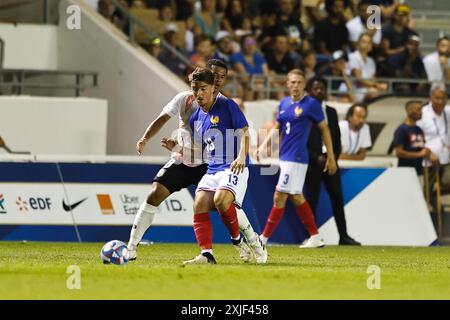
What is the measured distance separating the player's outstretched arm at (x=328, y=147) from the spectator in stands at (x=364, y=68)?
7.37 meters

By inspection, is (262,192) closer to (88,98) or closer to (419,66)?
(88,98)

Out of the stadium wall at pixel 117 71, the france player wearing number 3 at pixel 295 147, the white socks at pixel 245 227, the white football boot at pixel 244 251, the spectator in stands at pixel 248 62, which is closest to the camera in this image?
the white socks at pixel 245 227

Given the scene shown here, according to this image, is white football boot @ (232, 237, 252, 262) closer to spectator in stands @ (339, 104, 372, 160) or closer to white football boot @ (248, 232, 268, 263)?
white football boot @ (248, 232, 268, 263)

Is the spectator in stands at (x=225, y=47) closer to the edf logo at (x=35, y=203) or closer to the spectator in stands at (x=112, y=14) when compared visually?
the spectator in stands at (x=112, y=14)

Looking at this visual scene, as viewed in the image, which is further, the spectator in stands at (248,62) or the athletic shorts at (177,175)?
the spectator in stands at (248,62)

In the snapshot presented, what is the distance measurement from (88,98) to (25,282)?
12245 mm

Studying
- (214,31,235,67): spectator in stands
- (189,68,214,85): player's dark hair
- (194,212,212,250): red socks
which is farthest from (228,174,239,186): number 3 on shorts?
(214,31,235,67): spectator in stands

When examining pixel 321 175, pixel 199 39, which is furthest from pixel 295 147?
pixel 199 39

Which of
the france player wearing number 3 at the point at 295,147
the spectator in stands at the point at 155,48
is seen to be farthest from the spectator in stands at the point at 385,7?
the france player wearing number 3 at the point at 295,147

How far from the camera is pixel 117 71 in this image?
83.5 feet

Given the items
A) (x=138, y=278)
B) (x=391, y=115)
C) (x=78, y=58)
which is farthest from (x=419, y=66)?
(x=138, y=278)


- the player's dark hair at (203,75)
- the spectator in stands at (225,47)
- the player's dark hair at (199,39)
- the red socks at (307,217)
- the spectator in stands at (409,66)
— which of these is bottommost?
the red socks at (307,217)

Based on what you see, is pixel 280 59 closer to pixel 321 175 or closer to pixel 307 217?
pixel 321 175

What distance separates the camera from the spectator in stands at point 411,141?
74.5 feet
